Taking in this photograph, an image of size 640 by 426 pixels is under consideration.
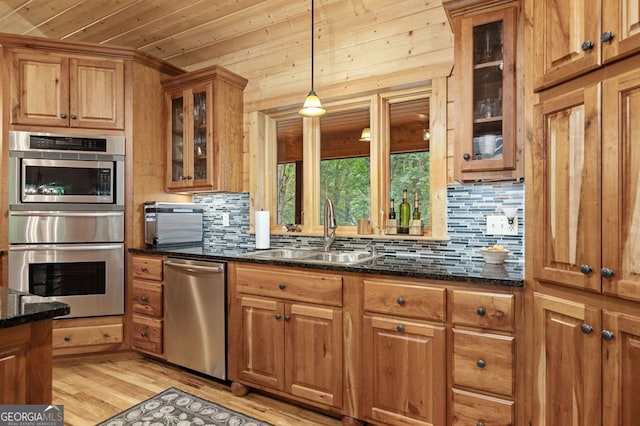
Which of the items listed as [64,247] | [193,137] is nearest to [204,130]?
[193,137]

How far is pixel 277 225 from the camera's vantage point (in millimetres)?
3365

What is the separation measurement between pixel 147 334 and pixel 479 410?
8.10 ft

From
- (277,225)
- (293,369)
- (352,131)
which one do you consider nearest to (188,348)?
(293,369)

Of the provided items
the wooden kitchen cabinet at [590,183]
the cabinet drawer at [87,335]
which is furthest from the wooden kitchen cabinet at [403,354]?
the cabinet drawer at [87,335]

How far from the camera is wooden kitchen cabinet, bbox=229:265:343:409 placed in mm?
2170

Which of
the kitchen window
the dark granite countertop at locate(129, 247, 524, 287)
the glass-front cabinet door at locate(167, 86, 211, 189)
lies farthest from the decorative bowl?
the glass-front cabinet door at locate(167, 86, 211, 189)

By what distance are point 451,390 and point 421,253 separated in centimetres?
96

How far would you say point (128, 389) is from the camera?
263cm

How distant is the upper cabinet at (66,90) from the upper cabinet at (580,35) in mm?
3026

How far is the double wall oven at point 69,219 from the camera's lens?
291 cm

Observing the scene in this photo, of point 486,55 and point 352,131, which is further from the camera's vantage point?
point 352,131

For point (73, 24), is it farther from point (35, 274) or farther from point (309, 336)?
point (309, 336)

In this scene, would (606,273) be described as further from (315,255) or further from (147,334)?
(147,334)

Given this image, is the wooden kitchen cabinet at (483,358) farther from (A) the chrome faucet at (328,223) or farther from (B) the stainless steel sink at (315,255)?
(A) the chrome faucet at (328,223)
